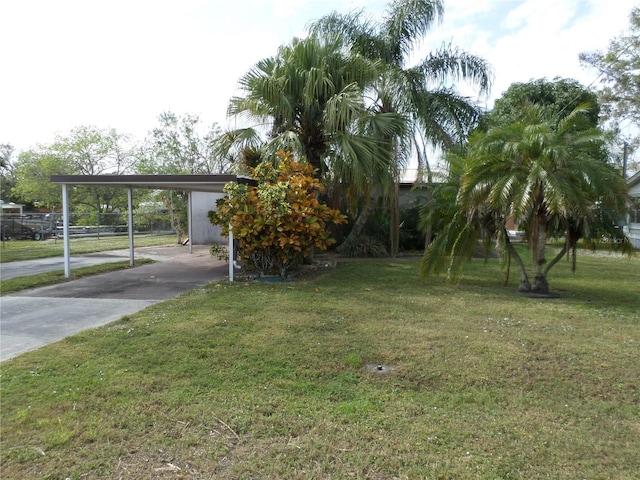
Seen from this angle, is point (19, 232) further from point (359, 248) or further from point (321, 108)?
point (321, 108)

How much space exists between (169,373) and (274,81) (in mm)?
8456

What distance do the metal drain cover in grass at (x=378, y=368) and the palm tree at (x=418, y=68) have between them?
33.6 ft

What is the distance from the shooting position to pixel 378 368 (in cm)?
494

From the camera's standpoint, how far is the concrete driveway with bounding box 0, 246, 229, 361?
623 centimetres

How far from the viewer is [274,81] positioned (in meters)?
11.6

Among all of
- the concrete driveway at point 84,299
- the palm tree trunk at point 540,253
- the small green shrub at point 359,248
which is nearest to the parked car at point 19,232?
the concrete driveway at point 84,299

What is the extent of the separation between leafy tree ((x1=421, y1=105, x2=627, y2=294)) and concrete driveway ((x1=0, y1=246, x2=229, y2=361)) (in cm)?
570

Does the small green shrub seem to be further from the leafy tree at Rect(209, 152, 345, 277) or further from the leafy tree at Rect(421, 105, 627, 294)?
the leafy tree at Rect(421, 105, 627, 294)

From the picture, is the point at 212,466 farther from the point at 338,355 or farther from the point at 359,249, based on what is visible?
the point at 359,249

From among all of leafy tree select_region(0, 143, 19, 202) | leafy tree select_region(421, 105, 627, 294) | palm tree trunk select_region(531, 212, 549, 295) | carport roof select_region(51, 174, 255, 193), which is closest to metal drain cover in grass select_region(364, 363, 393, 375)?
leafy tree select_region(421, 105, 627, 294)

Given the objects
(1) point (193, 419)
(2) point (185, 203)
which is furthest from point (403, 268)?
(2) point (185, 203)

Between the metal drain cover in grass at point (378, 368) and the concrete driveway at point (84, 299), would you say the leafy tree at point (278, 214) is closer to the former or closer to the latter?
the concrete driveway at point (84, 299)

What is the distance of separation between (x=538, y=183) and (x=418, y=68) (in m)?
8.95

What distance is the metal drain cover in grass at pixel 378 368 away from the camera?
4855 millimetres
